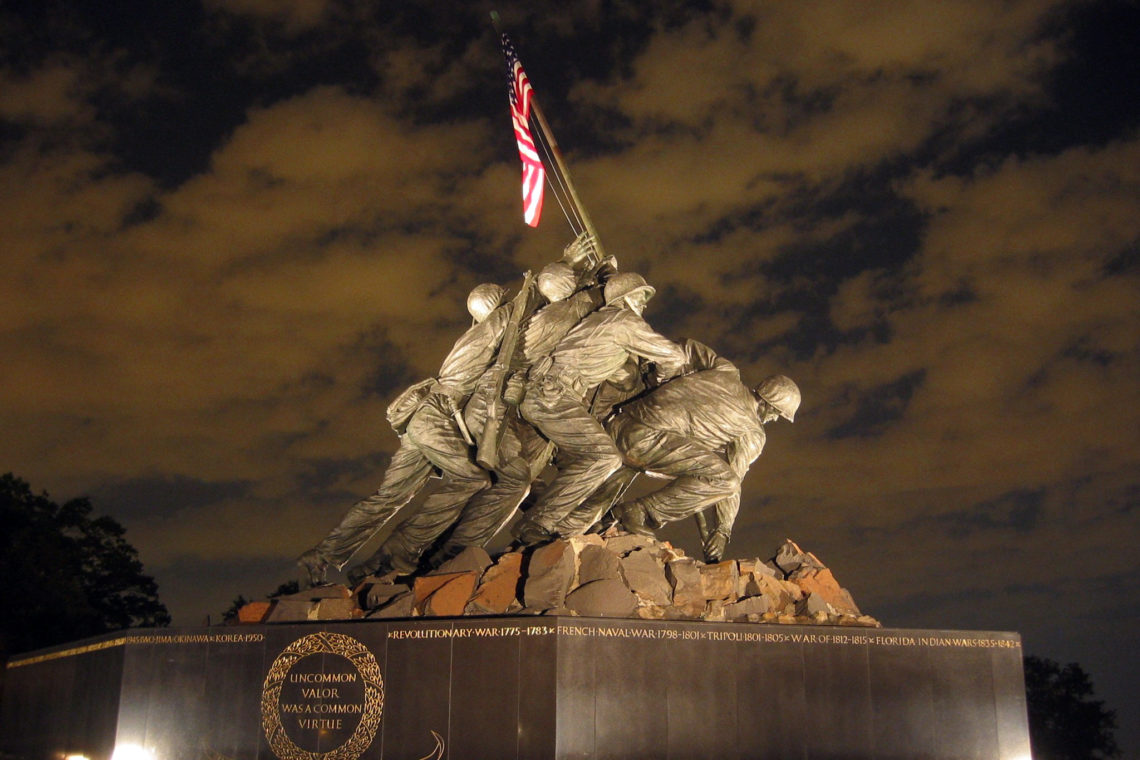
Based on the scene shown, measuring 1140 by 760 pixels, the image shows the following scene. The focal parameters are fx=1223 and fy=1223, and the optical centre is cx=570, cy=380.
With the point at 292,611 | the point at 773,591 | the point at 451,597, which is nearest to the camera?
the point at 451,597

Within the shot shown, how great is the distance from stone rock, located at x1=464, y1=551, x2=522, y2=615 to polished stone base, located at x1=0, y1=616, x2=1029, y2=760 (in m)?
0.78

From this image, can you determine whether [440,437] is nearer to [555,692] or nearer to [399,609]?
[399,609]

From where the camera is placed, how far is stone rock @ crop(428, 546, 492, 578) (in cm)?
1082

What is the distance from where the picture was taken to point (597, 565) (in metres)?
10.6

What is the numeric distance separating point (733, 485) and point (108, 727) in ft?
20.1

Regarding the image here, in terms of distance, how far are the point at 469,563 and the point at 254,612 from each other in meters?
2.13

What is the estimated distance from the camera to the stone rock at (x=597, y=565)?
10.6 meters

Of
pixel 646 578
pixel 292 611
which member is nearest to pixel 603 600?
pixel 646 578

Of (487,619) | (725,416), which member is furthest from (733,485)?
(487,619)

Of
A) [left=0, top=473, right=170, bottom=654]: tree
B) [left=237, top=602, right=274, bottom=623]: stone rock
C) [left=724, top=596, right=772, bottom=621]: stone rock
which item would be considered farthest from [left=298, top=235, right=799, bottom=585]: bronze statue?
[left=0, top=473, right=170, bottom=654]: tree

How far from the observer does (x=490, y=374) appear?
12.3 m

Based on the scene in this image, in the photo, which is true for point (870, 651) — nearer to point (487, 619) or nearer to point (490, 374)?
point (487, 619)

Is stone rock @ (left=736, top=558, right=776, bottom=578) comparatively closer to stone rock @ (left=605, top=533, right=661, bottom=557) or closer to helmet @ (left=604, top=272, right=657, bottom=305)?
stone rock @ (left=605, top=533, right=661, bottom=557)

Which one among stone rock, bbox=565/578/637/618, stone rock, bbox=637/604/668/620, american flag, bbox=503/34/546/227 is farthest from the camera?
american flag, bbox=503/34/546/227
